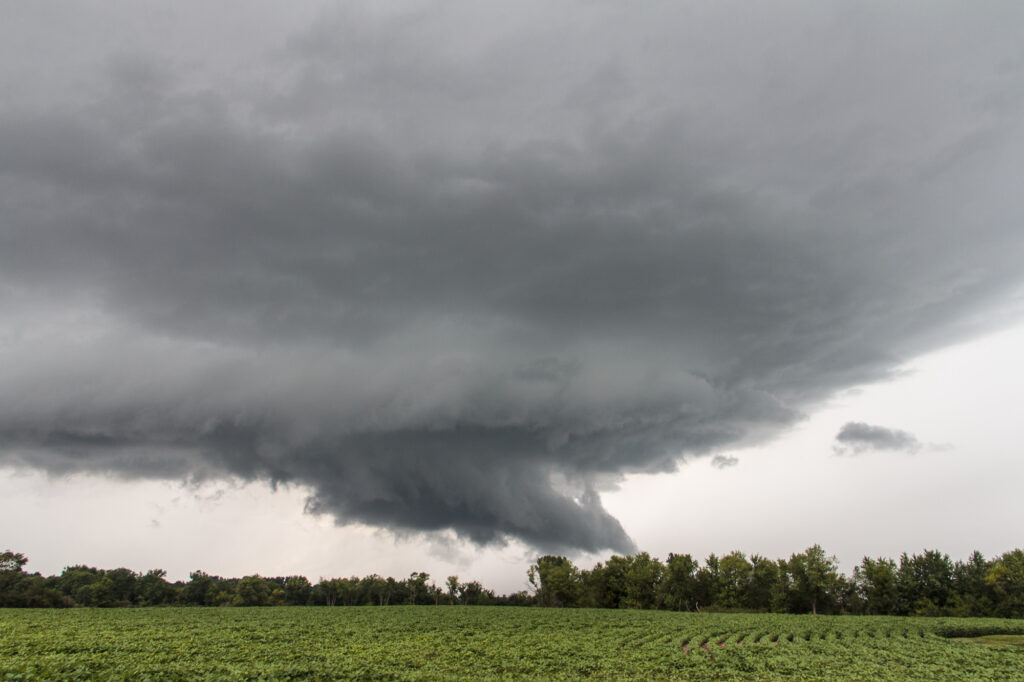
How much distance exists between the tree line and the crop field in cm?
4335

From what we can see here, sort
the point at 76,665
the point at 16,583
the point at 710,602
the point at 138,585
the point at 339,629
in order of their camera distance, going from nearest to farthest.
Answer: the point at 76,665
the point at 339,629
the point at 16,583
the point at 710,602
the point at 138,585

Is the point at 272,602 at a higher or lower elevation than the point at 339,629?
lower

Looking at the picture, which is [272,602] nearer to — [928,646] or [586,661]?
[586,661]

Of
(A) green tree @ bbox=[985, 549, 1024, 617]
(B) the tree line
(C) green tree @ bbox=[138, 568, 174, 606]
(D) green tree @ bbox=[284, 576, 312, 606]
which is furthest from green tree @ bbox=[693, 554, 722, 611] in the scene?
(C) green tree @ bbox=[138, 568, 174, 606]

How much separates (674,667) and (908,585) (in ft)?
342

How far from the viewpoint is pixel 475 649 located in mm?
49375

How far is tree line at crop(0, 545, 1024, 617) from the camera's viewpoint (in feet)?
356

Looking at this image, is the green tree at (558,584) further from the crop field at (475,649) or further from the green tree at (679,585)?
the crop field at (475,649)

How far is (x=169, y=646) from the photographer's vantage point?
4494 cm

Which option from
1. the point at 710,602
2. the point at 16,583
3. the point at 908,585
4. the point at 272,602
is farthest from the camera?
the point at 272,602

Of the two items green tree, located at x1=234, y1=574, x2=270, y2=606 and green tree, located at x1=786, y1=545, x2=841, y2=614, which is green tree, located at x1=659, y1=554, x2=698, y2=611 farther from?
green tree, located at x1=234, y1=574, x2=270, y2=606

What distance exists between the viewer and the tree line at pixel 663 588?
109 m

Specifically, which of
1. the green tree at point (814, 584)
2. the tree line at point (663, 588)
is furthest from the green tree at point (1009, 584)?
the green tree at point (814, 584)

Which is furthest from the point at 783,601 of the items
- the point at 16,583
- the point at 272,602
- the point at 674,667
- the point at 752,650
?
the point at 16,583
